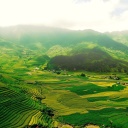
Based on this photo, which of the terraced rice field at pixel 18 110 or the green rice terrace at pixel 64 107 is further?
the green rice terrace at pixel 64 107

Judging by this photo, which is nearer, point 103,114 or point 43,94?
point 103,114

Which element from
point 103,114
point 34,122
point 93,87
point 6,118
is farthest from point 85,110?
point 93,87

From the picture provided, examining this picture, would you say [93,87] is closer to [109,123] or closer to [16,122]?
[109,123]

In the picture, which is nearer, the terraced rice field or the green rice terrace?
the terraced rice field

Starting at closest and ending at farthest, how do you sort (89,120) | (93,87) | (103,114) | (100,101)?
(89,120) → (103,114) → (100,101) → (93,87)

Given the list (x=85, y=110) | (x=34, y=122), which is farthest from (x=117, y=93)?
(x=34, y=122)

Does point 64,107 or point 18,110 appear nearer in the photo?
point 18,110

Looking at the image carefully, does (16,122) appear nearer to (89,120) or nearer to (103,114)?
(89,120)

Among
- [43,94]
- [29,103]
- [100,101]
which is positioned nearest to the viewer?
[29,103]

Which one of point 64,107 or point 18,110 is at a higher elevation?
point 18,110
